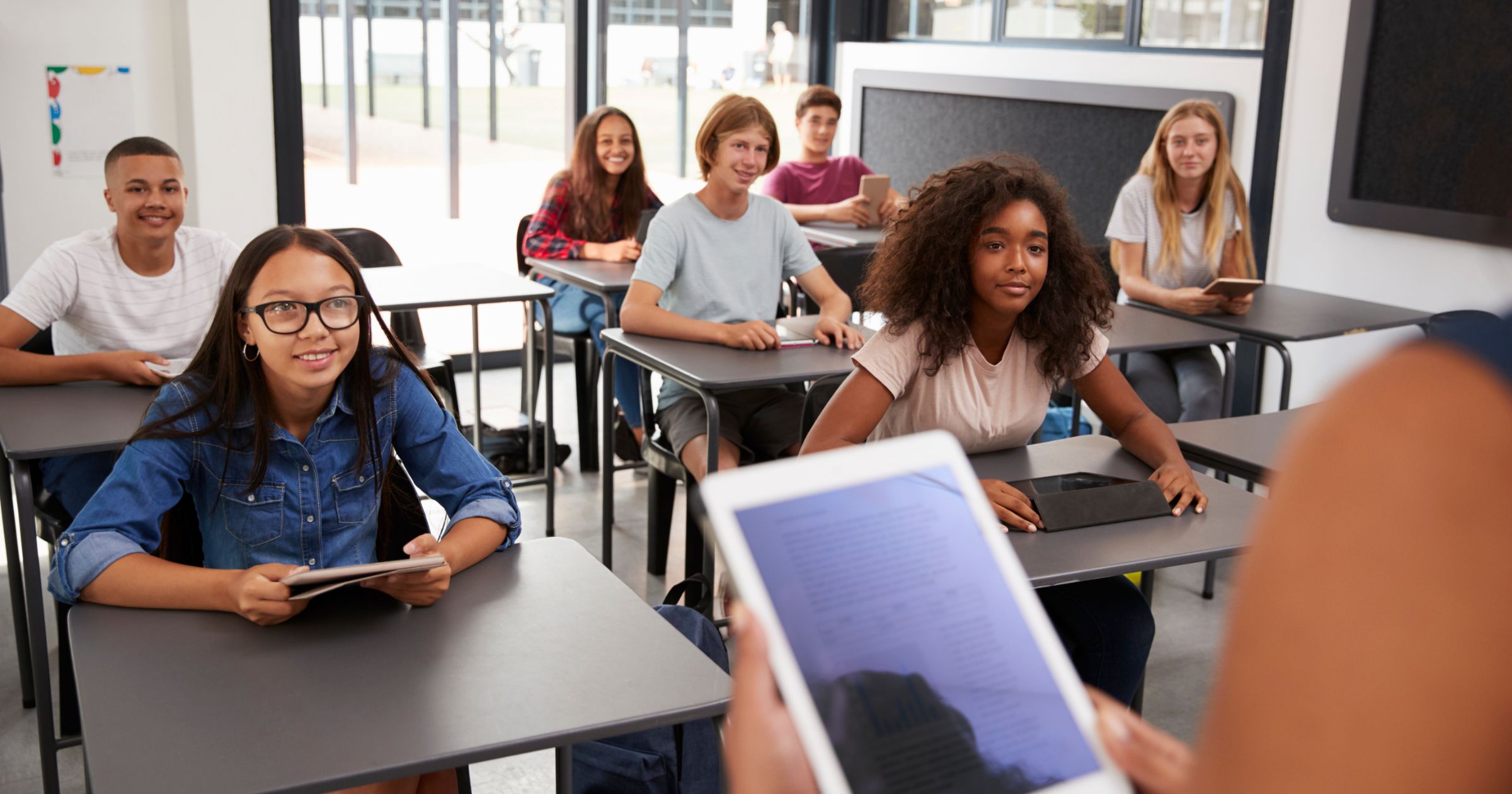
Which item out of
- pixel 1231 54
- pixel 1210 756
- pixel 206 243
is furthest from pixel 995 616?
pixel 1231 54

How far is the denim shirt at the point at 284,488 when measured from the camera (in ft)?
5.32

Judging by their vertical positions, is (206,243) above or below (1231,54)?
below

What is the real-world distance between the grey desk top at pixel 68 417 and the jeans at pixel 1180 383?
263 cm

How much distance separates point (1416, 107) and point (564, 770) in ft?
11.9

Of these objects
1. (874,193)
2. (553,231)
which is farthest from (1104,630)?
(874,193)

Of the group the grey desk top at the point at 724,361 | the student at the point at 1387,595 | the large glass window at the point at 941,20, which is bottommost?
the grey desk top at the point at 724,361

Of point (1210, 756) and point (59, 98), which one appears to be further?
point (59, 98)

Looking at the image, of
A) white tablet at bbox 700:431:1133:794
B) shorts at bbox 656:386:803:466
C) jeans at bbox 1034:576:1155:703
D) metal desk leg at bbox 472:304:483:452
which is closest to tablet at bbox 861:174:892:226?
metal desk leg at bbox 472:304:483:452

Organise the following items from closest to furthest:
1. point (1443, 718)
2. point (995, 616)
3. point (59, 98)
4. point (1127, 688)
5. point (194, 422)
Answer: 1. point (1443, 718)
2. point (995, 616)
3. point (194, 422)
4. point (1127, 688)
5. point (59, 98)

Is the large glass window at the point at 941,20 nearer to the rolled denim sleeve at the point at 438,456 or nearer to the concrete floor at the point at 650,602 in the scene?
the concrete floor at the point at 650,602

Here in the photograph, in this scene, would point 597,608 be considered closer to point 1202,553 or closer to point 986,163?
point 1202,553

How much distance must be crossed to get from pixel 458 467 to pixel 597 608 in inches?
15.7

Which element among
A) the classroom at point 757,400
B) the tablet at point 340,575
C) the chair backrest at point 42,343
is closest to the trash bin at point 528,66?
the classroom at point 757,400

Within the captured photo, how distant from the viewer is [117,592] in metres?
1.57
